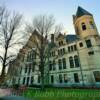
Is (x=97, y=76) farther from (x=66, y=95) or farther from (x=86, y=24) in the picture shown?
(x=66, y=95)

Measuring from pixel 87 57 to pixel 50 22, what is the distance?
39.3 ft

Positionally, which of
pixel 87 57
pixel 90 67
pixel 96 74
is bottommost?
pixel 96 74

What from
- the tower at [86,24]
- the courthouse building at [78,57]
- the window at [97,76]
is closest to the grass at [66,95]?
the courthouse building at [78,57]

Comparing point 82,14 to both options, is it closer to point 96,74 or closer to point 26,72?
point 96,74

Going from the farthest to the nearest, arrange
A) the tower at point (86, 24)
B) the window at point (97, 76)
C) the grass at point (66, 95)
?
the tower at point (86, 24) → the window at point (97, 76) → the grass at point (66, 95)

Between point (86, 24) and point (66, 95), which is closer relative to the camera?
point (66, 95)

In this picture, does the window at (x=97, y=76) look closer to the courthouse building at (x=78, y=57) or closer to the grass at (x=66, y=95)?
the courthouse building at (x=78, y=57)

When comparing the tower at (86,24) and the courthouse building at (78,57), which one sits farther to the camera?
the tower at (86,24)

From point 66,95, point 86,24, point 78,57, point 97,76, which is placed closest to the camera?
point 66,95

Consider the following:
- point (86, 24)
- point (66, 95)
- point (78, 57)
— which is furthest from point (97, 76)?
point (66, 95)

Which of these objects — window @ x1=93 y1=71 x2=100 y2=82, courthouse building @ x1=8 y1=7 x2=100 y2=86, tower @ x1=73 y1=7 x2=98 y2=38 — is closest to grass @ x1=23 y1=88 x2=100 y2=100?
courthouse building @ x1=8 y1=7 x2=100 y2=86

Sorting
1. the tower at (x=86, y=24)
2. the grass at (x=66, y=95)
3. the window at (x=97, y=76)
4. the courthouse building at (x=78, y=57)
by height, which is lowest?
the grass at (x=66, y=95)

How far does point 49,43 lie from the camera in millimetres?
23875

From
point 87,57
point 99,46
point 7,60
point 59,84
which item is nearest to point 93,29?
point 99,46
